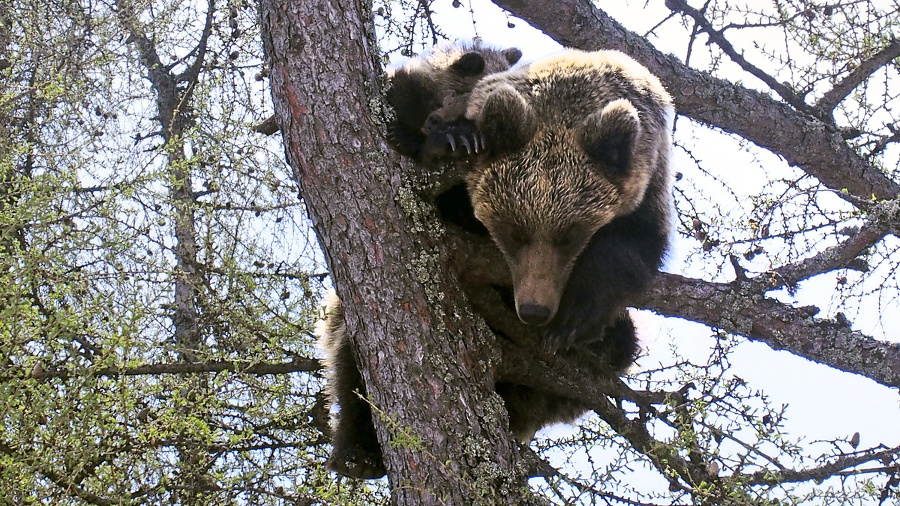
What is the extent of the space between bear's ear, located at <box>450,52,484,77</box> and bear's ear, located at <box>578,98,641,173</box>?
934mm

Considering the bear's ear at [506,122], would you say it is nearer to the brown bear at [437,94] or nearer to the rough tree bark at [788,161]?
the brown bear at [437,94]

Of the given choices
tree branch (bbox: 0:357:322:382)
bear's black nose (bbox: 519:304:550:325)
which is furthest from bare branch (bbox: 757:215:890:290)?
tree branch (bbox: 0:357:322:382)

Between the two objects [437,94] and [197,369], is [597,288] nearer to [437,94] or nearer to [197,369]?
[437,94]

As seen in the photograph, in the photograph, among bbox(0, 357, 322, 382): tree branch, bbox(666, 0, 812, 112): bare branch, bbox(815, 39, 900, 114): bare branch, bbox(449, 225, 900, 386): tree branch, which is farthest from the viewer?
bbox(666, 0, 812, 112): bare branch

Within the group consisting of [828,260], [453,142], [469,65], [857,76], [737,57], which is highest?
[737,57]

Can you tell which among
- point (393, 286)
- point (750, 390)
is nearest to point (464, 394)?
point (393, 286)

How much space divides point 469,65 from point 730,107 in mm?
1510

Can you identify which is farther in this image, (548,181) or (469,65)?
(469,65)

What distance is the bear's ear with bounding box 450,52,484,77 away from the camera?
396cm

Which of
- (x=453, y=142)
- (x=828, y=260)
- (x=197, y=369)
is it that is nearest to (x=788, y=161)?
(x=828, y=260)

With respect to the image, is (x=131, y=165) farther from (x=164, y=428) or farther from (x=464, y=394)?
(x=464, y=394)

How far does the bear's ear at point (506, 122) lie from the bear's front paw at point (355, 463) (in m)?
1.32

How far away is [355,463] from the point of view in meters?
3.32

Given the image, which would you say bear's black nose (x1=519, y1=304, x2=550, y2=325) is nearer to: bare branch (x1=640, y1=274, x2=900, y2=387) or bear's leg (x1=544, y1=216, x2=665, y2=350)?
bear's leg (x1=544, y1=216, x2=665, y2=350)
